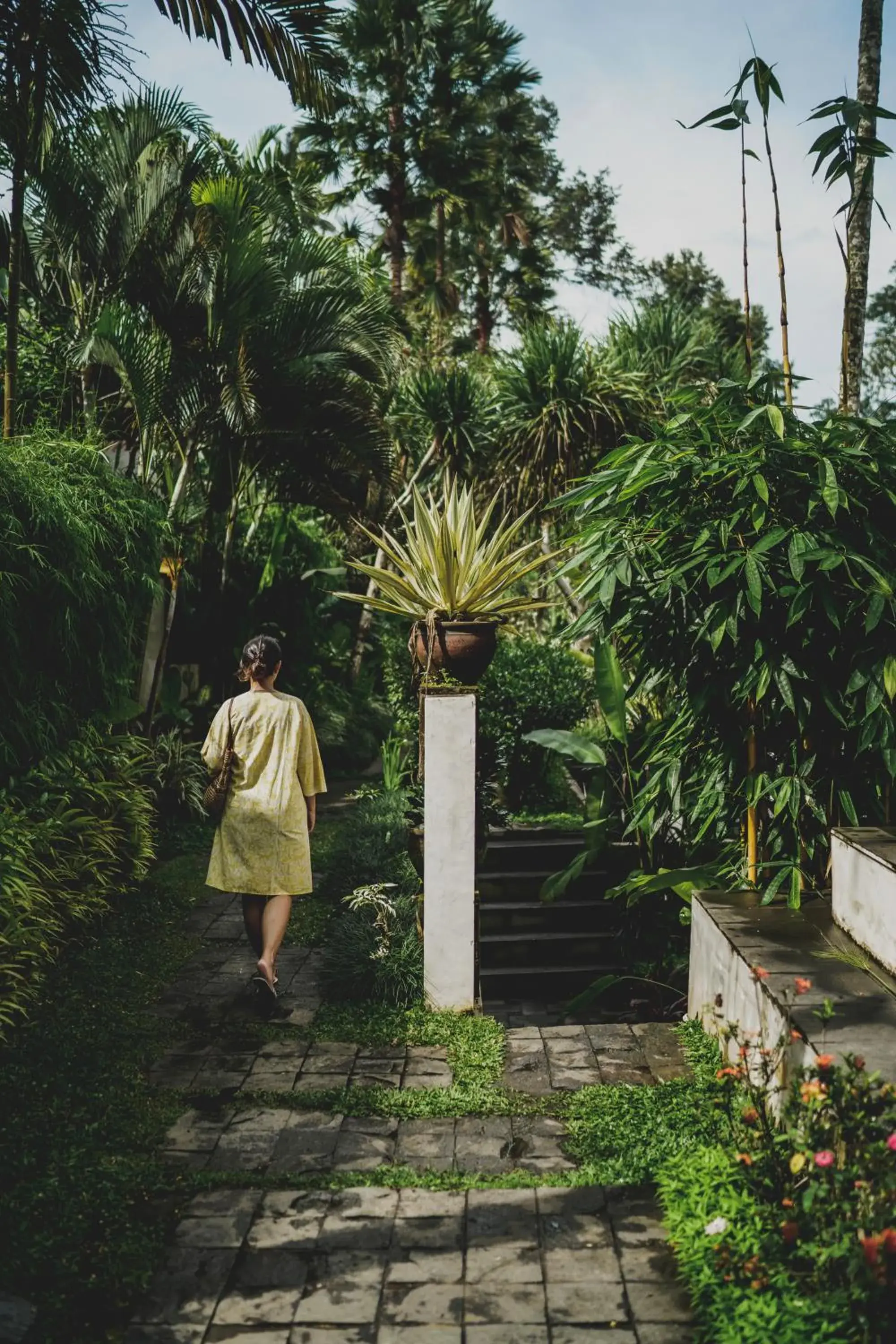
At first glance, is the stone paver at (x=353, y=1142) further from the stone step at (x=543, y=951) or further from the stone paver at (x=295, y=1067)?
→ the stone step at (x=543, y=951)

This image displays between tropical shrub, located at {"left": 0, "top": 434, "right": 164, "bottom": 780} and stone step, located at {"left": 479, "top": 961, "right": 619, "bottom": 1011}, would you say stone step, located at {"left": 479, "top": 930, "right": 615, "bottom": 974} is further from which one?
tropical shrub, located at {"left": 0, "top": 434, "right": 164, "bottom": 780}

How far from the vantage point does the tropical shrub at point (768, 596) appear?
13.5ft

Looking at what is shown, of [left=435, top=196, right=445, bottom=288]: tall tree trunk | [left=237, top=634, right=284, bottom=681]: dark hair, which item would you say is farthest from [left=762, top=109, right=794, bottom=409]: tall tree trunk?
[left=435, top=196, right=445, bottom=288]: tall tree trunk

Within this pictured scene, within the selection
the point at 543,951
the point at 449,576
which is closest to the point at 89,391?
the point at 449,576

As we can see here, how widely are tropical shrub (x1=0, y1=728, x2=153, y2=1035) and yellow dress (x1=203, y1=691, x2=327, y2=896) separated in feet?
2.87

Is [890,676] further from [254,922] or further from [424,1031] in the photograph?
[254,922]

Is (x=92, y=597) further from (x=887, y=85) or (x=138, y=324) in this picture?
(x=887, y=85)

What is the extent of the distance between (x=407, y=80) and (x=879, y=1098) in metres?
16.6

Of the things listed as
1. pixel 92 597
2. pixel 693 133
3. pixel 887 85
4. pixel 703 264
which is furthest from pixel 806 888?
pixel 703 264

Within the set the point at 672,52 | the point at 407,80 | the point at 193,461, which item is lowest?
the point at 193,461

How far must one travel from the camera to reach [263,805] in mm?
4727

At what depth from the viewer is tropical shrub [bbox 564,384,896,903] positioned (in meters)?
4.11

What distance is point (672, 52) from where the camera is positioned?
5.12 m

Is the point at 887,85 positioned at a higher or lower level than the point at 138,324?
higher
